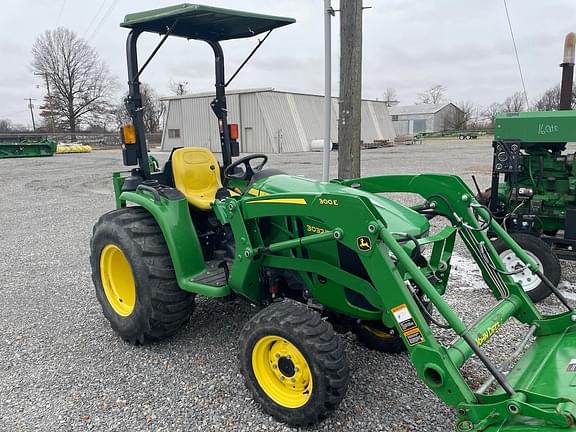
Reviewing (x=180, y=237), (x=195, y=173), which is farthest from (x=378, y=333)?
(x=195, y=173)


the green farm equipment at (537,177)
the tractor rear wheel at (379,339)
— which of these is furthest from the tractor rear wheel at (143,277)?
the green farm equipment at (537,177)

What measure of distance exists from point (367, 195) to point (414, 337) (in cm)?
106

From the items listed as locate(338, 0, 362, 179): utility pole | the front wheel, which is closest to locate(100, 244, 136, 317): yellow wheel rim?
locate(338, 0, 362, 179): utility pole

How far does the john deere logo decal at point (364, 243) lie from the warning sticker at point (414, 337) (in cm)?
43

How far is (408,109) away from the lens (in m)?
72.4

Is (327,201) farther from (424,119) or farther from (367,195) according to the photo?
(424,119)

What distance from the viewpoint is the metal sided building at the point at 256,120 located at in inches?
1106

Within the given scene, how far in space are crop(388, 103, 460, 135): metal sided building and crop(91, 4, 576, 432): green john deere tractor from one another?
66.1m

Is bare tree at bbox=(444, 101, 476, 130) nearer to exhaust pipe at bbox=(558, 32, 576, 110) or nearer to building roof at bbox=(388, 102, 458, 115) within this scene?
building roof at bbox=(388, 102, 458, 115)

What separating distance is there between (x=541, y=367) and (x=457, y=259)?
3185mm

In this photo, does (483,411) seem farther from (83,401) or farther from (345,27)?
(345,27)

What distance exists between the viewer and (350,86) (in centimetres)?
521

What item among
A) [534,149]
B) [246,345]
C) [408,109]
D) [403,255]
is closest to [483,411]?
[403,255]

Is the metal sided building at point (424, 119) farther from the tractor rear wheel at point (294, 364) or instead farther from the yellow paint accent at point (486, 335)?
the tractor rear wheel at point (294, 364)
